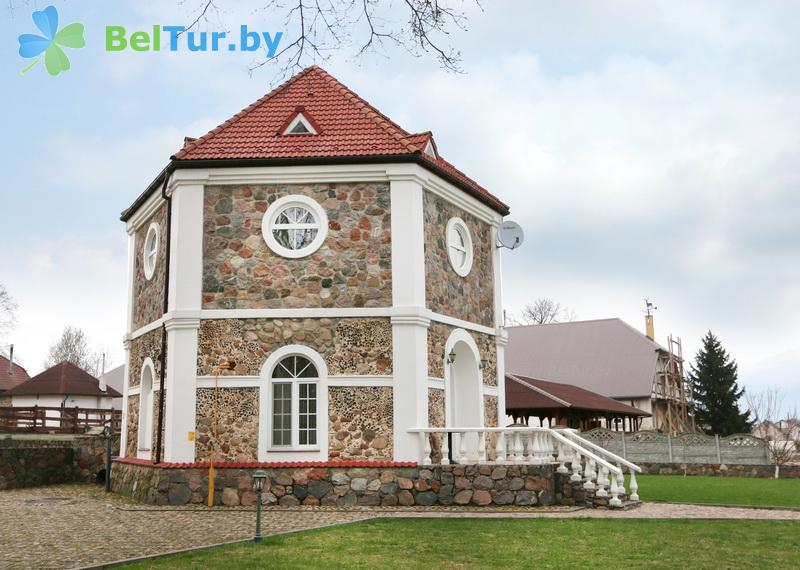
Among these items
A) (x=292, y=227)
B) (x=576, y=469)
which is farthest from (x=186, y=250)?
(x=576, y=469)

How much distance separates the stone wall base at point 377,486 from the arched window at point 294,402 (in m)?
0.67

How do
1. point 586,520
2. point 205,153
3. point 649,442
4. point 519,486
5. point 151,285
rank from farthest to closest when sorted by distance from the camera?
point 649,442, point 151,285, point 205,153, point 519,486, point 586,520

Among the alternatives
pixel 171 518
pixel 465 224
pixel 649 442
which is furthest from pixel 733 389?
pixel 171 518

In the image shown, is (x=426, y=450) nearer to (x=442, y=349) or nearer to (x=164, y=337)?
(x=442, y=349)

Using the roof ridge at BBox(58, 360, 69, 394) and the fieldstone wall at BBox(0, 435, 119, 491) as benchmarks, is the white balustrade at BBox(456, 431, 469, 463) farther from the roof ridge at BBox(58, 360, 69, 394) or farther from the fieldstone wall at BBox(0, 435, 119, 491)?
the roof ridge at BBox(58, 360, 69, 394)

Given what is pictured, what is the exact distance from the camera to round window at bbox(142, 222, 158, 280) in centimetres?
1761

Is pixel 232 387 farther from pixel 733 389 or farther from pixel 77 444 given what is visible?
pixel 733 389

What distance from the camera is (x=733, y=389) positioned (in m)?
44.1

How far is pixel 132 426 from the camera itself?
59.4 feet

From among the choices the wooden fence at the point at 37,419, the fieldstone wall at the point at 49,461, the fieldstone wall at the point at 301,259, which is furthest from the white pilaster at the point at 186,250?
the wooden fence at the point at 37,419

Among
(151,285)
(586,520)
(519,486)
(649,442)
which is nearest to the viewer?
(586,520)

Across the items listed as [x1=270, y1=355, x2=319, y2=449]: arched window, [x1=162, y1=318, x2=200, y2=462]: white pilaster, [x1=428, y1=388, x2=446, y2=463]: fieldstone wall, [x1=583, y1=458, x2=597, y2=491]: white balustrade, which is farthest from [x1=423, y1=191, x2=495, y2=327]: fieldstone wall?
[x1=162, y1=318, x2=200, y2=462]: white pilaster

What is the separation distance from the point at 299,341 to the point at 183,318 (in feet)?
7.24

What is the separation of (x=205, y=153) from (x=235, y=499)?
6569 millimetres
